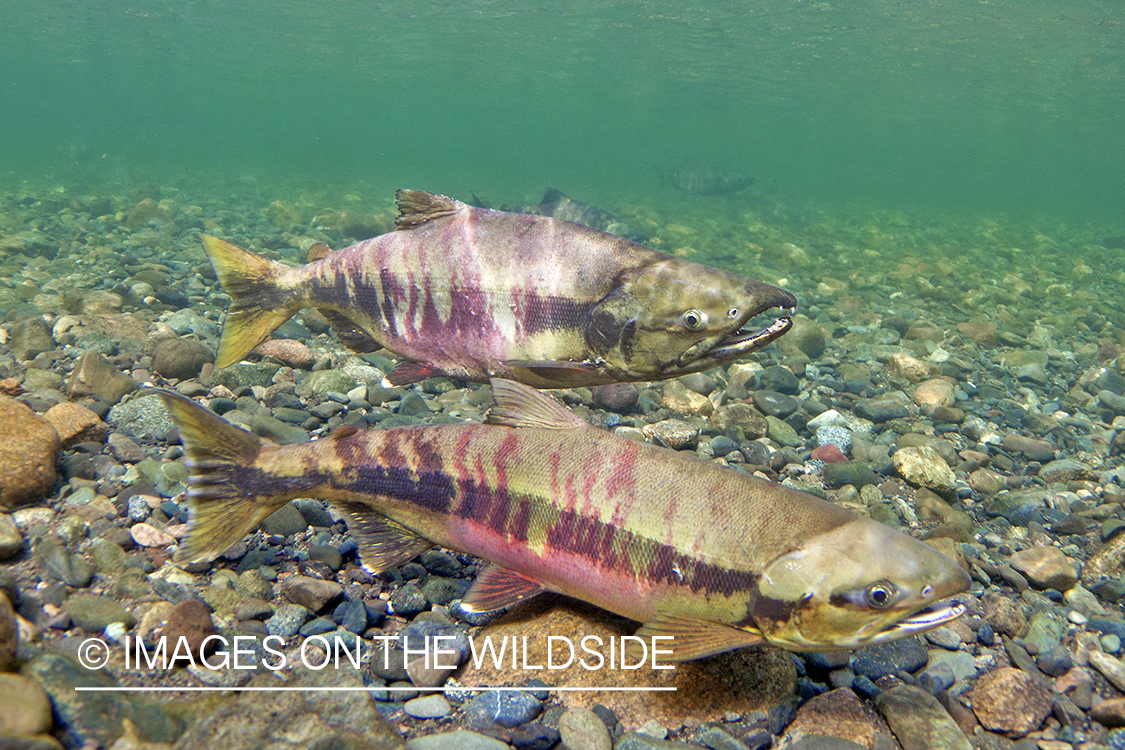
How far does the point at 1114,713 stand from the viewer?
2.78m

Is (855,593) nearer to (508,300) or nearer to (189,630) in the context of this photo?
(508,300)

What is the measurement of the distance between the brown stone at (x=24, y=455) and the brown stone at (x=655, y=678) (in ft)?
8.54

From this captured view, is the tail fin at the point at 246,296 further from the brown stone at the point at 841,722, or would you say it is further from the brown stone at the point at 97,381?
the brown stone at the point at 841,722

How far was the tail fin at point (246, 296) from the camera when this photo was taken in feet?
11.5

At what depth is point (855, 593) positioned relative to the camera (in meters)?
2.11

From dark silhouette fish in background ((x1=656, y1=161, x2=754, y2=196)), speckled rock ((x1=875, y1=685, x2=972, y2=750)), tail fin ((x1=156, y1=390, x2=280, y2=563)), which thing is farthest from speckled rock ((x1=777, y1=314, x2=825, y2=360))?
dark silhouette fish in background ((x1=656, y1=161, x2=754, y2=196))

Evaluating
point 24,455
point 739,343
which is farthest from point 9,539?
point 739,343

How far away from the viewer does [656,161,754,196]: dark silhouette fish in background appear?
92.1 ft

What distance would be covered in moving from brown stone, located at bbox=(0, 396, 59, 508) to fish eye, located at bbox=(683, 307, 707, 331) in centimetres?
358

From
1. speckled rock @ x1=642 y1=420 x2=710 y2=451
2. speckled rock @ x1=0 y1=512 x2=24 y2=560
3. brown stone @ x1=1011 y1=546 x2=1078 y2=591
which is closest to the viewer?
speckled rock @ x1=0 y1=512 x2=24 y2=560

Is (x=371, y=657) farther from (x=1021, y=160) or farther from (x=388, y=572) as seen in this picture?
(x=1021, y=160)

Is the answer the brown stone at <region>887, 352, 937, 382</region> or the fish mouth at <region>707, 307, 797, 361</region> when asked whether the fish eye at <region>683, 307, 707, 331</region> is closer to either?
the fish mouth at <region>707, 307, 797, 361</region>

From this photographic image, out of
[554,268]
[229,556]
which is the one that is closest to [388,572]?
[229,556]

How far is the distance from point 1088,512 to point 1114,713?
2575 mm
